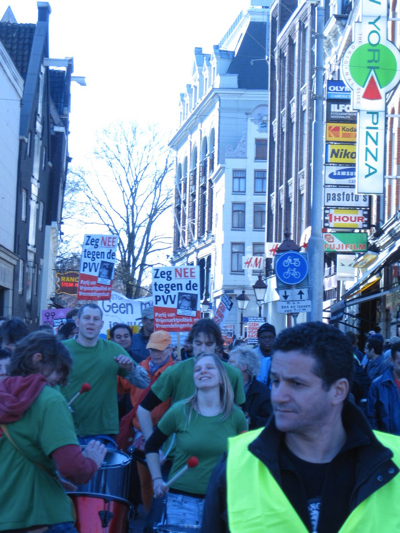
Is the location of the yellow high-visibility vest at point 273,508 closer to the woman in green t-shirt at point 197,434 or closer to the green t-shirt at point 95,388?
the woman in green t-shirt at point 197,434

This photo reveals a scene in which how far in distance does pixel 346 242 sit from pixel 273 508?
2342 cm

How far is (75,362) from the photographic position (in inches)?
275

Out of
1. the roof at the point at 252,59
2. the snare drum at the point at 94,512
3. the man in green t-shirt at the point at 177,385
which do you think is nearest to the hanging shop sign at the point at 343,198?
the man in green t-shirt at the point at 177,385

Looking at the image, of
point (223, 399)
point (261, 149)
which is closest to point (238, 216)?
point (261, 149)

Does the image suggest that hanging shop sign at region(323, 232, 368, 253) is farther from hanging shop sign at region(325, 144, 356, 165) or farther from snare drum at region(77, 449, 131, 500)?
snare drum at region(77, 449, 131, 500)

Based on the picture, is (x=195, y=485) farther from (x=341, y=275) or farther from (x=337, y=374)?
(x=341, y=275)

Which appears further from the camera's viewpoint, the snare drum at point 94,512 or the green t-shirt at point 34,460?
the snare drum at point 94,512

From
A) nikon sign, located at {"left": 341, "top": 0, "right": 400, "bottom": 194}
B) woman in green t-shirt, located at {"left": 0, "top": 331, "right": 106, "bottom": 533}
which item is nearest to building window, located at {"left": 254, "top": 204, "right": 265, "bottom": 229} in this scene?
nikon sign, located at {"left": 341, "top": 0, "right": 400, "bottom": 194}

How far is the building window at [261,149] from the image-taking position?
61.0 m

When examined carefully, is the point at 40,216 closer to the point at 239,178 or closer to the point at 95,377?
the point at 239,178

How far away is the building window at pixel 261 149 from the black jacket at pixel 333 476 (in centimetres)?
5905

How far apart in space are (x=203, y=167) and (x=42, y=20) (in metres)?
37.6

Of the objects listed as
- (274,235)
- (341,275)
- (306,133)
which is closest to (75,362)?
(341,275)

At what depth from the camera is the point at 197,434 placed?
5215mm
